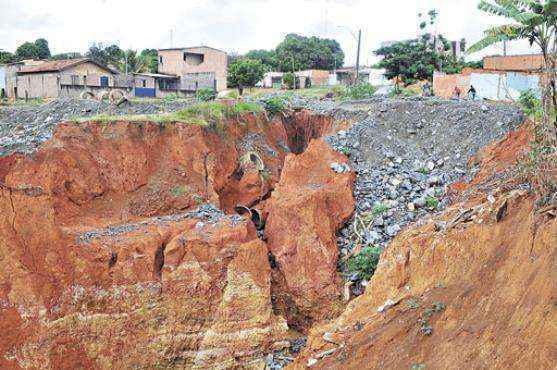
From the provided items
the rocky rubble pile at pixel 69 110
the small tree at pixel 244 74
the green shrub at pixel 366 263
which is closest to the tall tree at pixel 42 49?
the small tree at pixel 244 74

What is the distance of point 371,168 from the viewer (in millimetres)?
22375

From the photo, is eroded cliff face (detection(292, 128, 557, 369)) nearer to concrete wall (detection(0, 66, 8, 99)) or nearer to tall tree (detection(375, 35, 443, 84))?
tall tree (detection(375, 35, 443, 84))

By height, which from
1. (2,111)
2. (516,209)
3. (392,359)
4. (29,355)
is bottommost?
(29,355)

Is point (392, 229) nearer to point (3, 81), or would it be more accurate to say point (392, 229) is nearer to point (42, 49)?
point (3, 81)

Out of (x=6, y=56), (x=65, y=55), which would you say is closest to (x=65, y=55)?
(x=65, y=55)

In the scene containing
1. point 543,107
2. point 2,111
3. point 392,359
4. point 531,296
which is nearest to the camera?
point 531,296

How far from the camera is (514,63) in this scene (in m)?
31.5

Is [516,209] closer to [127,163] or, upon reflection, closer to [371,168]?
[371,168]

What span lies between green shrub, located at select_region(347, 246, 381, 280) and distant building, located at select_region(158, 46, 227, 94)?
2789 centimetres

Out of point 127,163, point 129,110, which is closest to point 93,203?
point 127,163

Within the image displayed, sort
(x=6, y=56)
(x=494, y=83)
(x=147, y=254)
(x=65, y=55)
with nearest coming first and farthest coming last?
(x=147, y=254) < (x=494, y=83) < (x=6, y=56) < (x=65, y=55)

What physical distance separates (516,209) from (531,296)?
12.0 feet

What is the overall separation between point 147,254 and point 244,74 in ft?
83.0

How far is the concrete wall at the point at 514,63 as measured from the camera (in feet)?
97.2
